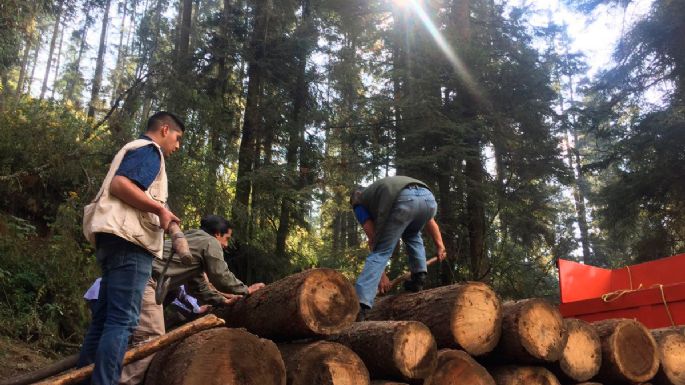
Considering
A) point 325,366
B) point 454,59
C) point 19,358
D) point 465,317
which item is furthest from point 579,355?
point 454,59

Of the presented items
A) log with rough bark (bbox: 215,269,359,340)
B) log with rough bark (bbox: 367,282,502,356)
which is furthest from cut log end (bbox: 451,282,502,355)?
log with rough bark (bbox: 215,269,359,340)

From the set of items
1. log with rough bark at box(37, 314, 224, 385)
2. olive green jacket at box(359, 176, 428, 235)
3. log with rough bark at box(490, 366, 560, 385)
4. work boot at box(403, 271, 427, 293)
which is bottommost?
log with rough bark at box(490, 366, 560, 385)

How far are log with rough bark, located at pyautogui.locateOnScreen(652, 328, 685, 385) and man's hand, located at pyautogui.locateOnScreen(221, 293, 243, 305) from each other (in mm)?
3399

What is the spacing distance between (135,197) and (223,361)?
1027 millimetres

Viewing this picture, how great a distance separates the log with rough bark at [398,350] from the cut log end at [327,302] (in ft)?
0.59

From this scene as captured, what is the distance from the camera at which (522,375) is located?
3701mm

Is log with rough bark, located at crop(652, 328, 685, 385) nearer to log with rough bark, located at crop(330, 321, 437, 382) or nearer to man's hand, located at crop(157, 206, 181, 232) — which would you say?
log with rough bark, located at crop(330, 321, 437, 382)

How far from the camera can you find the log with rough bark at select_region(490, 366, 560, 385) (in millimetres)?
3672

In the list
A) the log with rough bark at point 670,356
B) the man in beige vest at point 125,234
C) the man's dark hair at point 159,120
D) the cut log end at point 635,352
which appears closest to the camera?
the man in beige vest at point 125,234

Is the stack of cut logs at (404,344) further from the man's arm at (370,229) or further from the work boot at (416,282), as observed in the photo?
the man's arm at (370,229)

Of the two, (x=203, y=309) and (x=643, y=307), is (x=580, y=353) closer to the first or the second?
(x=643, y=307)

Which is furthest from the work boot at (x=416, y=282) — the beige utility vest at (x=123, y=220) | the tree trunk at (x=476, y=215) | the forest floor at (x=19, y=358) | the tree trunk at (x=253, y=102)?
the tree trunk at (x=253, y=102)

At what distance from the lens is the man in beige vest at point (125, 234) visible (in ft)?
9.46

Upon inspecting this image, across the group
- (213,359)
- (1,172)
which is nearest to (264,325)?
(213,359)
